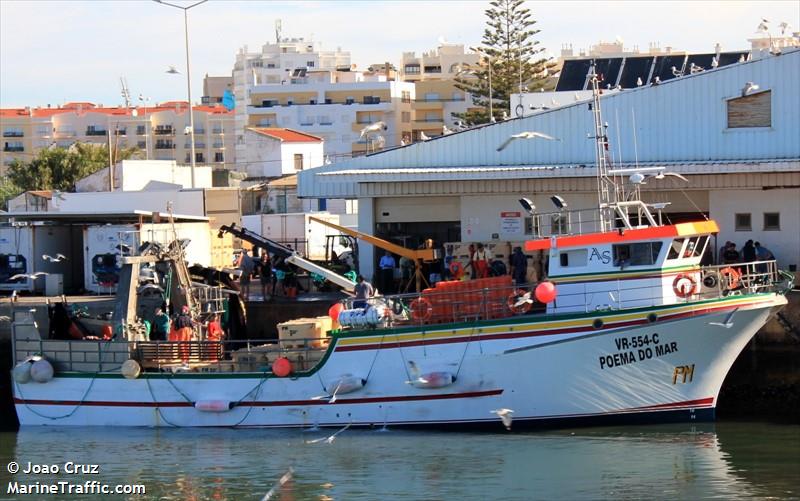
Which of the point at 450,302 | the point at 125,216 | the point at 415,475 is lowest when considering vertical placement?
the point at 415,475

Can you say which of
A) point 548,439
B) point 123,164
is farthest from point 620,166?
point 123,164

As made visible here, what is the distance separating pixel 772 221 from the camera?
29.9m

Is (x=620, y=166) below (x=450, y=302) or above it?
above

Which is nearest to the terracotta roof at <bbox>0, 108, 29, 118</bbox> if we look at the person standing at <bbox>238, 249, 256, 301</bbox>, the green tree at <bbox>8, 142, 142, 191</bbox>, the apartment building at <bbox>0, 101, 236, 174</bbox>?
the apartment building at <bbox>0, 101, 236, 174</bbox>

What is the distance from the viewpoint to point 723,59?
6081cm

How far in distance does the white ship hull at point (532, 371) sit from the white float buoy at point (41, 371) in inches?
148

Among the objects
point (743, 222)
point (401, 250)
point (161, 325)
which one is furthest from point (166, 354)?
point (743, 222)

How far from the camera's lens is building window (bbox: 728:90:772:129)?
29891 mm

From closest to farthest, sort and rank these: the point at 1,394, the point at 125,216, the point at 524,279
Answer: the point at 524,279 < the point at 1,394 < the point at 125,216

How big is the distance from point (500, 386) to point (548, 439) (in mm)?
1295

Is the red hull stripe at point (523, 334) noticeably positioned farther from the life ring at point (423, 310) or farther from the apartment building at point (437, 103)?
the apartment building at point (437, 103)

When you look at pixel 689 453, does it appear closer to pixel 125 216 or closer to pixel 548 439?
pixel 548 439

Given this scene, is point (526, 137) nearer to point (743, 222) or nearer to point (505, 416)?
point (743, 222)

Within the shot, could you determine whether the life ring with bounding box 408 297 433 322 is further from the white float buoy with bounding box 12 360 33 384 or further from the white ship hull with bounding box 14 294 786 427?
the white float buoy with bounding box 12 360 33 384
